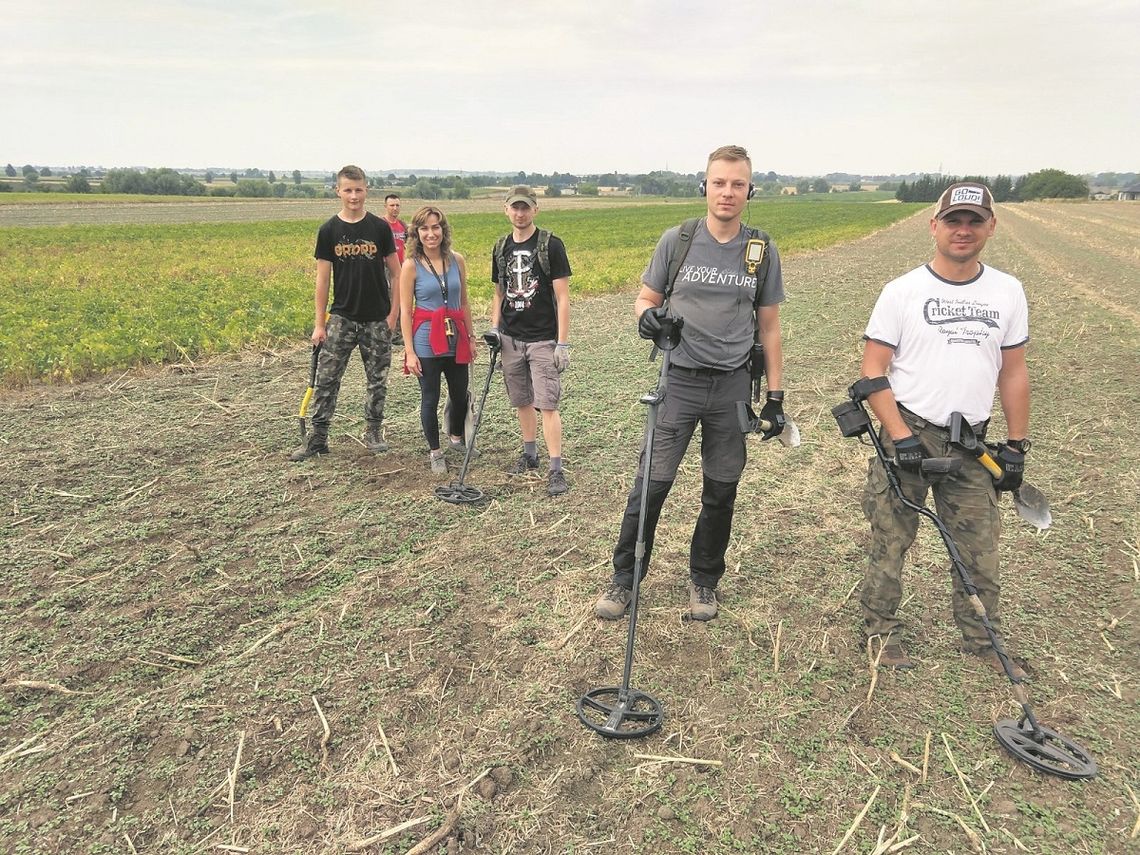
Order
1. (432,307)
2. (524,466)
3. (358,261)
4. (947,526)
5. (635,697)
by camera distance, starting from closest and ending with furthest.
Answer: (635,697) → (947,526) → (432,307) → (358,261) → (524,466)

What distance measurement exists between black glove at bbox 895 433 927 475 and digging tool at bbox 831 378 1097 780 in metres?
0.04

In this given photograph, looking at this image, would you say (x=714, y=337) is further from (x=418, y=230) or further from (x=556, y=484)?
(x=418, y=230)

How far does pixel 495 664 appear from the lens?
3939mm

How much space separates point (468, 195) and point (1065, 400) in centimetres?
11613

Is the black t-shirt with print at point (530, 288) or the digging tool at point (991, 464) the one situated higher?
the black t-shirt with print at point (530, 288)

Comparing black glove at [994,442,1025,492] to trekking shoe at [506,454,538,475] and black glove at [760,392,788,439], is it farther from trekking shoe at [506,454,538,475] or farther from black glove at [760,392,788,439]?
trekking shoe at [506,454,538,475]

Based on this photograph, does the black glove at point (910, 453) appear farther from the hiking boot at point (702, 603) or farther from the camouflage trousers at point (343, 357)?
the camouflage trousers at point (343, 357)

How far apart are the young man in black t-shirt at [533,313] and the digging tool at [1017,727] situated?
99.2 inches

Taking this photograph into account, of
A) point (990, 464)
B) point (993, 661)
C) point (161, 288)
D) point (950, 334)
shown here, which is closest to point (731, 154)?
point (950, 334)

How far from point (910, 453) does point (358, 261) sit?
4.90 metres

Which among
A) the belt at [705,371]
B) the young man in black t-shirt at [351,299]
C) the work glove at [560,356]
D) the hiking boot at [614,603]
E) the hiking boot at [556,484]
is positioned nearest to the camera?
the belt at [705,371]

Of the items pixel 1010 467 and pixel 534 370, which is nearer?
pixel 1010 467

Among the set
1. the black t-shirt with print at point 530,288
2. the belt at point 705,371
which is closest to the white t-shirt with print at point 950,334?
the belt at point 705,371

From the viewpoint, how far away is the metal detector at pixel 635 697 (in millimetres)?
3412
